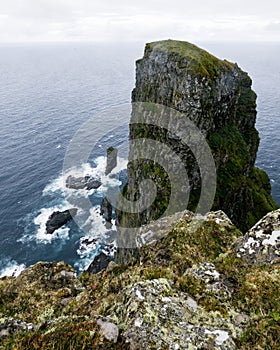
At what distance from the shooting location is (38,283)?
16.7 meters

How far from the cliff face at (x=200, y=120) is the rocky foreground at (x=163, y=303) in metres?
33.6

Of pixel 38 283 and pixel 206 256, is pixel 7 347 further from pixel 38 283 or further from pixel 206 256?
pixel 206 256

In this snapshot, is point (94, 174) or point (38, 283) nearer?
point (38, 283)

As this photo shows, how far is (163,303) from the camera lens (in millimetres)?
9852

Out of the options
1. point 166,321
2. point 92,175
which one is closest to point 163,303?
point 166,321

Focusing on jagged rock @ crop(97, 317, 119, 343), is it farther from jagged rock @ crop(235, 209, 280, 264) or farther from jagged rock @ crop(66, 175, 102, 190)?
jagged rock @ crop(66, 175, 102, 190)

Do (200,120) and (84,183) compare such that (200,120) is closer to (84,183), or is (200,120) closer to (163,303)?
(163,303)

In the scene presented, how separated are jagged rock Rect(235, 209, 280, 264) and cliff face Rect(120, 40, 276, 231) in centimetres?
3310

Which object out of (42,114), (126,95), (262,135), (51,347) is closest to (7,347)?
(51,347)

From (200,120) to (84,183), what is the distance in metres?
55.3

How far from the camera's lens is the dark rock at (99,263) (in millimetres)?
64250

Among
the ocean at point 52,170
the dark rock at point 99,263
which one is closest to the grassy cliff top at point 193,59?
the dark rock at point 99,263

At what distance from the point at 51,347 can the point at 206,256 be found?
38.3 feet

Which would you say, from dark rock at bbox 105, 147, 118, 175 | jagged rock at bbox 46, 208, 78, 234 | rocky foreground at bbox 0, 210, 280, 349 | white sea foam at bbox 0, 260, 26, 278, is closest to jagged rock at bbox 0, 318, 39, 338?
rocky foreground at bbox 0, 210, 280, 349
